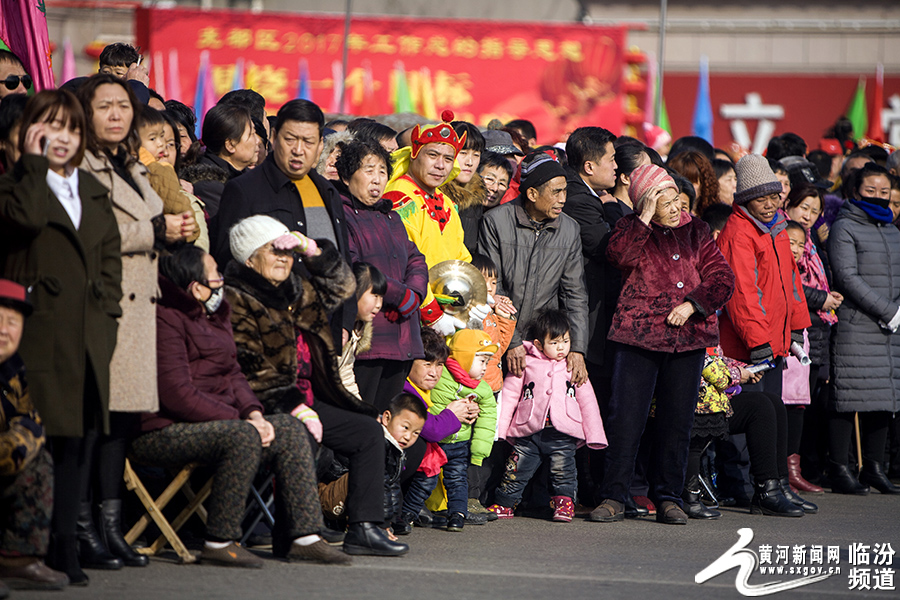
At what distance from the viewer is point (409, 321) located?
6.50m

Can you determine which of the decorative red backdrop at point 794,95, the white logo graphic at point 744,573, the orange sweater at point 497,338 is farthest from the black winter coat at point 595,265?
the decorative red backdrop at point 794,95

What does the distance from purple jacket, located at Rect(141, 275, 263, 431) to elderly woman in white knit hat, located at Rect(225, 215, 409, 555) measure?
16cm

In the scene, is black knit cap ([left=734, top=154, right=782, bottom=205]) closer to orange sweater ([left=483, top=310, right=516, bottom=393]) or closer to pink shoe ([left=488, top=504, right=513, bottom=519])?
orange sweater ([left=483, top=310, right=516, bottom=393])

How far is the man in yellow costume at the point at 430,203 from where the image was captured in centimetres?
696

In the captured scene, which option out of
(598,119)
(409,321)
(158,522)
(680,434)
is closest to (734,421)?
(680,434)

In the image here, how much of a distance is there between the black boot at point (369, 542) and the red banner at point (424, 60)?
20618mm

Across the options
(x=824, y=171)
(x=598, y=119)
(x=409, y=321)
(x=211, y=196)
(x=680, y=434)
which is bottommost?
(x=680, y=434)

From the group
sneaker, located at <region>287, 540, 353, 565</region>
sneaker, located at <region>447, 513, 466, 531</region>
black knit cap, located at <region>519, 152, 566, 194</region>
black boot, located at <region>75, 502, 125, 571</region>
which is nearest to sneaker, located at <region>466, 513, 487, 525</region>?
sneaker, located at <region>447, 513, 466, 531</region>

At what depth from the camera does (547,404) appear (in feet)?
23.8

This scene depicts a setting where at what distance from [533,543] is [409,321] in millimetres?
1396

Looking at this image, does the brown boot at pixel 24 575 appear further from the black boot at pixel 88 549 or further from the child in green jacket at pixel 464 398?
the child in green jacket at pixel 464 398

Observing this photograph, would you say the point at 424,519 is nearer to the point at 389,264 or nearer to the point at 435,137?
the point at 389,264

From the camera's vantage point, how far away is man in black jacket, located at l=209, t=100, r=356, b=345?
5.93 metres

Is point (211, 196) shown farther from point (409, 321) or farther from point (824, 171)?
point (824, 171)
